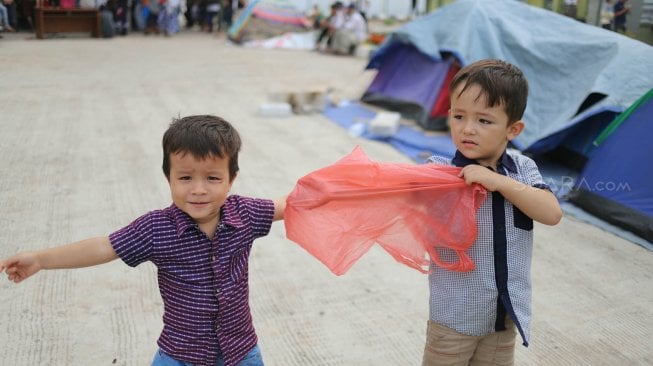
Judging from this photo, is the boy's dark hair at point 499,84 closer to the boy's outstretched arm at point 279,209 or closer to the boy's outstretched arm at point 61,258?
the boy's outstretched arm at point 279,209

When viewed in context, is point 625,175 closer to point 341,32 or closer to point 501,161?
point 501,161

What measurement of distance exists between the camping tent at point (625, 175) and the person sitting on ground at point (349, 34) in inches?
363

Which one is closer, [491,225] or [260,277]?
[491,225]

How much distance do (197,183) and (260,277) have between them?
169 centimetres

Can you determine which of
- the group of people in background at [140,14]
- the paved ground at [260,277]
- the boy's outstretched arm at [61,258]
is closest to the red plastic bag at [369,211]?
the boy's outstretched arm at [61,258]

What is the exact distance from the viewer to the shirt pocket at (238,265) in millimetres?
1735

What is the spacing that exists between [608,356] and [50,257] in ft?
7.58

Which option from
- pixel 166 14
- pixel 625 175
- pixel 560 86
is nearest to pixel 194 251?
pixel 625 175

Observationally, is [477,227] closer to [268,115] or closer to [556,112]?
[556,112]

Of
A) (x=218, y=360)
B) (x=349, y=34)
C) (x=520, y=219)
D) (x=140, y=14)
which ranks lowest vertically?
(x=140, y=14)

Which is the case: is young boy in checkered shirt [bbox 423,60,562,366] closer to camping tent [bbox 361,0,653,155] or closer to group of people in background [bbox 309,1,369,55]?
camping tent [bbox 361,0,653,155]

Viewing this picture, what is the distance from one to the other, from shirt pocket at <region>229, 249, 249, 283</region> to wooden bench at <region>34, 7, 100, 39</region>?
1314cm

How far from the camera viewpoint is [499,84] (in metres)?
1.71

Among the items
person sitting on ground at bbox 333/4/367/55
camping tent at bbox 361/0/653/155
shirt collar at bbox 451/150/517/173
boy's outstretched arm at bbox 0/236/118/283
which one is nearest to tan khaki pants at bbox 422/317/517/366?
shirt collar at bbox 451/150/517/173
